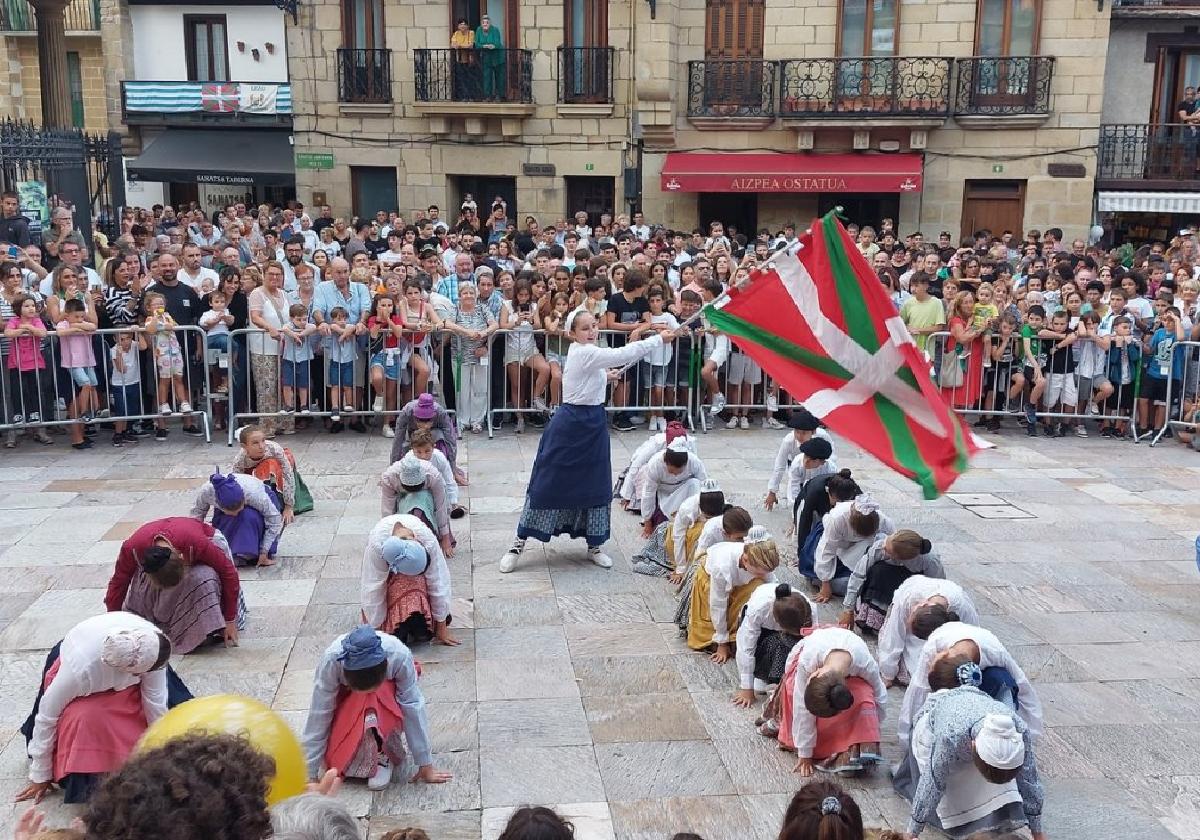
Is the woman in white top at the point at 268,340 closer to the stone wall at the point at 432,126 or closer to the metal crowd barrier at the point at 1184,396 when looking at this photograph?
the metal crowd barrier at the point at 1184,396

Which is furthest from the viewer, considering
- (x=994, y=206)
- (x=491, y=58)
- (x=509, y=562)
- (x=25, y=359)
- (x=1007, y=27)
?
(x=994, y=206)

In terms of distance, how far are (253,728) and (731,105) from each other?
66.7 feet

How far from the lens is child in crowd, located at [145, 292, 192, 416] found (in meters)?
11.8

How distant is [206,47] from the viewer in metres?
28.5

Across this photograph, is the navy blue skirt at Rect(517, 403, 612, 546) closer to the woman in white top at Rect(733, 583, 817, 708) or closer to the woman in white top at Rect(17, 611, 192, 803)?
the woman in white top at Rect(733, 583, 817, 708)

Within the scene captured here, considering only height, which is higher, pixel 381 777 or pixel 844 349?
pixel 844 349

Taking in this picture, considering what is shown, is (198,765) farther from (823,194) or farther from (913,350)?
(823,194)

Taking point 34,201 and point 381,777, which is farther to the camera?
point 34,201

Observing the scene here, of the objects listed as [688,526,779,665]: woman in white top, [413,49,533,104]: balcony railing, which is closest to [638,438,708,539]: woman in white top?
[688,526,779,665]: woman in white top

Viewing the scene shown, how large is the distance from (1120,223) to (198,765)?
2413 cm

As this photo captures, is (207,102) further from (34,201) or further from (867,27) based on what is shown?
(867,27)

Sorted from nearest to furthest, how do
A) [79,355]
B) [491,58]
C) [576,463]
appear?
[576,463]
[79,355]
[491,58]

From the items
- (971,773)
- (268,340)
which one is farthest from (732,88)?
(971,773)

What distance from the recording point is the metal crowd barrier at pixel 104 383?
11.6m
